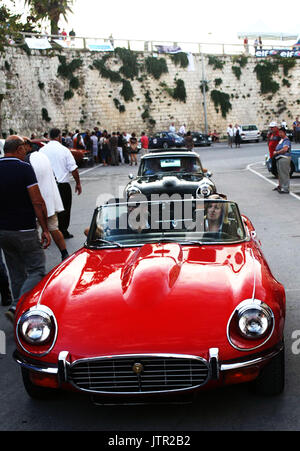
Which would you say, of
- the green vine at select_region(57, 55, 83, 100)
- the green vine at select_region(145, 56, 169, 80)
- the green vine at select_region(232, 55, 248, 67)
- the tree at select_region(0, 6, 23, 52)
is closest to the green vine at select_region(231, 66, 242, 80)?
the green vine at select_region(232, 55, 248, 67)

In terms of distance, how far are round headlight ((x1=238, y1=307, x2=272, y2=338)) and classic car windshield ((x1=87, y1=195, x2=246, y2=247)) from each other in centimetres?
140

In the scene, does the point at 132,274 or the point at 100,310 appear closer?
the point at 100,310

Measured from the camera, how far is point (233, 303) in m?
3.70

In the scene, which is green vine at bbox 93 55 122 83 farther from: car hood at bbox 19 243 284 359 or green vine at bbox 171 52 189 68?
car hood at bbox 19 243 284 359

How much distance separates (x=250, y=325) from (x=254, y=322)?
0.11ft

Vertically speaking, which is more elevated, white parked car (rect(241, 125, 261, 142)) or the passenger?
the passenger

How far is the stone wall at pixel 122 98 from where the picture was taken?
137 ft

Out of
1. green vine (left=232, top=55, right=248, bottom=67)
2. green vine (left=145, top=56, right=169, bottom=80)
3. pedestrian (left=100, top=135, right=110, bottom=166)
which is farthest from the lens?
green vine (left=232, top=55, right=248, bottom=67)

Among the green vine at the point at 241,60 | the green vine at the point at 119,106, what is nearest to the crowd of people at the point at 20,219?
the green vine at the point at 119,106

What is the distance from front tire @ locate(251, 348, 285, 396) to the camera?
3.65m

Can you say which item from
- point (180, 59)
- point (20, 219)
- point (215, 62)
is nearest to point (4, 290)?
point (20, 219)

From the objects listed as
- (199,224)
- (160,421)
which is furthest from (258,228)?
(160,421)
